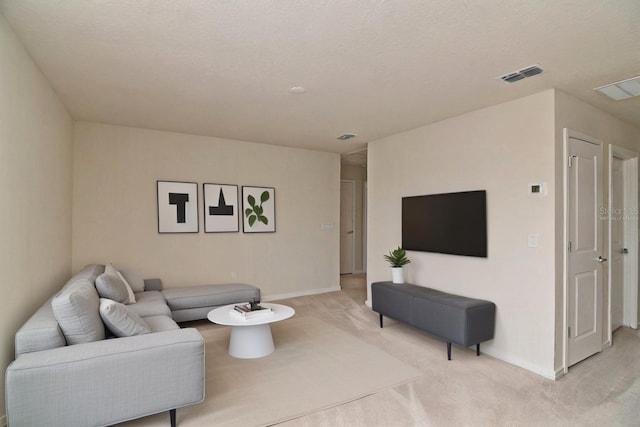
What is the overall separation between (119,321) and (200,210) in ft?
9.57

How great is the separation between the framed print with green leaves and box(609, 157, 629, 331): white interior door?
4.55 m

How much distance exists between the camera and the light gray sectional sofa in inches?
73.5

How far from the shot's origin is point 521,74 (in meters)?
2.82

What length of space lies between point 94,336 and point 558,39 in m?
3.61

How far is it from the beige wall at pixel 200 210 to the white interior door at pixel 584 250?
388 centimetres

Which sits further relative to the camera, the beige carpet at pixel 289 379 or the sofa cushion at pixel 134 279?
the sofa cushion at pixel 134 279

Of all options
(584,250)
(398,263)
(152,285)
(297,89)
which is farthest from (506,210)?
(152,285)

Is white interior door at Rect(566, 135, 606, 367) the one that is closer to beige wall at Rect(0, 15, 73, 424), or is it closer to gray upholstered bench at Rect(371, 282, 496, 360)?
gray upholstered bench at Rect(371, 282, 496, 360)

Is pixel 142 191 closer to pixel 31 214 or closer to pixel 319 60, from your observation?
pixel 31 214

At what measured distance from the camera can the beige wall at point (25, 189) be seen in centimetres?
214

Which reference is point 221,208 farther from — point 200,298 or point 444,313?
point 444,313

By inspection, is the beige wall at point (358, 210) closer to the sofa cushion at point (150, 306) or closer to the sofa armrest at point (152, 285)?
the sofa armrest at point (152, 285)

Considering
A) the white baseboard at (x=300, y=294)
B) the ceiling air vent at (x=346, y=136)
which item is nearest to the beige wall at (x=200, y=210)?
the white baseboard at (x=300, y=294)

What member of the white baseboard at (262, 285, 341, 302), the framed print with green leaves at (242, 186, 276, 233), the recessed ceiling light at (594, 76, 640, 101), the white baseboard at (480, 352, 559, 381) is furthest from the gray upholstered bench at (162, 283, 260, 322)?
the recessed ceiling light at (594, 76, 640, 101)
